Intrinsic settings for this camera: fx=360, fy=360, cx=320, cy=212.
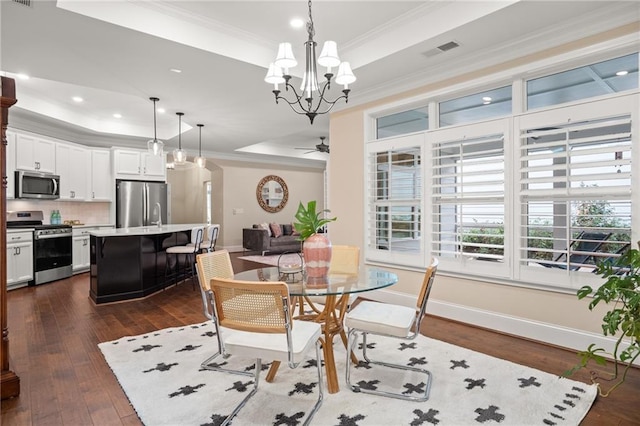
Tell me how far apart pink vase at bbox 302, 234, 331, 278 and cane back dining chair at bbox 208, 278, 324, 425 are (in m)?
0.64

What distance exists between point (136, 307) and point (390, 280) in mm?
3337

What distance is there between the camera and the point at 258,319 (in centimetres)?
185

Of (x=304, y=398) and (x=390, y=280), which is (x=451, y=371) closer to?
(x=390, y=280)

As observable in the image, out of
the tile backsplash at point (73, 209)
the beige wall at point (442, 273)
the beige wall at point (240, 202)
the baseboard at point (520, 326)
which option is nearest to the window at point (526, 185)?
the beige wall at point (442, 273)

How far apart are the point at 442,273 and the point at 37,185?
21.0ft

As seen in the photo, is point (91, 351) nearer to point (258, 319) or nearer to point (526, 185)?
point (258, 319)

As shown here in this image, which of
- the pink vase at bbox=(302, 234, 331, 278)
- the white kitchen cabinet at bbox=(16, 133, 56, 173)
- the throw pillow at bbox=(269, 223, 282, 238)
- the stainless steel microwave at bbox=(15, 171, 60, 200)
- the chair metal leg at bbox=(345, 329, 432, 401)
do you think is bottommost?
the chair metal leg at bbox=(345, 329, 432, 401)

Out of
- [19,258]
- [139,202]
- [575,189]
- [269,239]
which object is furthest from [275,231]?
[575,189]

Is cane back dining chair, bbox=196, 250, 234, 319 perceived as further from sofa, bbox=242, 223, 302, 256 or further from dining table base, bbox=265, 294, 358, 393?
sofa, bbox=242, 223, 302, 256

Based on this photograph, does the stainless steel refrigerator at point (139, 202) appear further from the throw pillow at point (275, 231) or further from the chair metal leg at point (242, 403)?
the chair metal leg at point (242, 403)

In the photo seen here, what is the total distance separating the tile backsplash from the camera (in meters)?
6.14

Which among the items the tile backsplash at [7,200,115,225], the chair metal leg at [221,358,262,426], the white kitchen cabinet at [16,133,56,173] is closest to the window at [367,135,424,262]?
the chair metal leg at [221,358,262,426]

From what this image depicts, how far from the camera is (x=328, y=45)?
Answer: 2.69m

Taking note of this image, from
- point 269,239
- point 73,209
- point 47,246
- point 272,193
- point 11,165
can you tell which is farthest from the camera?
point 272,193
